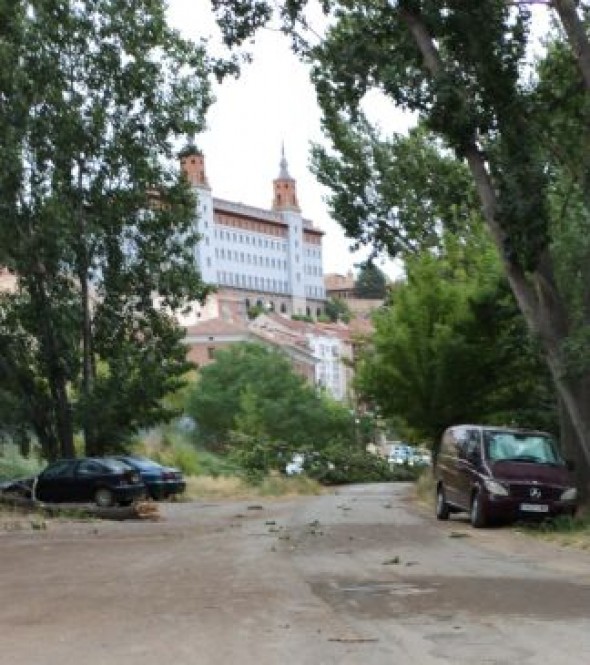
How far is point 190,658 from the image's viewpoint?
7402 mm

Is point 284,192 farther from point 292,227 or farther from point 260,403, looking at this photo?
point 260,403

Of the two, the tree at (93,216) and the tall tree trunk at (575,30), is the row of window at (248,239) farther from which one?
the tall tree trunk at (575,30)

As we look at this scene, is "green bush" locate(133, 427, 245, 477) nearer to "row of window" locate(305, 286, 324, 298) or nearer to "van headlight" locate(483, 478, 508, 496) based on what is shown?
"van headlight" locate(483, 478, 508, 496)

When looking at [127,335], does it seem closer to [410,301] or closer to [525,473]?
[410,301]

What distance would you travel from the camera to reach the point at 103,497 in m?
29.0

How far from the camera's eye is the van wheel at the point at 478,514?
19.4 metres

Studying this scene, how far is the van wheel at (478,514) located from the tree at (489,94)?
2.10 metres

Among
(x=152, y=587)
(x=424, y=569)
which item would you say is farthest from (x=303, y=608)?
(x=424, y=569)

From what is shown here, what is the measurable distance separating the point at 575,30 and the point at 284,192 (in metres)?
169

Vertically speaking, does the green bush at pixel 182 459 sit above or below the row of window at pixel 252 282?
below

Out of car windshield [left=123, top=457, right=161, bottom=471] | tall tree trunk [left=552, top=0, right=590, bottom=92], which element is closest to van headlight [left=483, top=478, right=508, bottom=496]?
tall tree trunk [left=552, top=0, right=590, bottom=92]

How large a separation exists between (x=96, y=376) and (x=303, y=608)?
95.1ft

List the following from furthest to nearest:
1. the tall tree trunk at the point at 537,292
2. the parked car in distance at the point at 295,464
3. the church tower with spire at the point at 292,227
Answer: the church tower with spire at the point at 292,227
the parked car in distance at the point at 295,464
the tall tree trunk at the point at 537,292

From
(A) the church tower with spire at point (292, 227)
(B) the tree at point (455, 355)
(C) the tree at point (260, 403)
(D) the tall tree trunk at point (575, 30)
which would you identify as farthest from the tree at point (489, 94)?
(A) the church tower with spire at point (292, 227)
